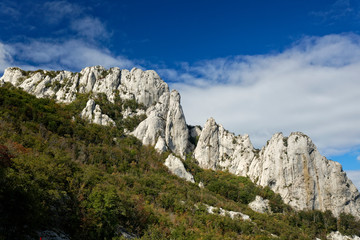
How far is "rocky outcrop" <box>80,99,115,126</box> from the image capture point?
272 ft

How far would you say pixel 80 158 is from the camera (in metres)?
50.9

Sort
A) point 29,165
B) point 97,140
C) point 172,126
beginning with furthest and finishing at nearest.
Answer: point 172,126
point 97,140
point 29,165

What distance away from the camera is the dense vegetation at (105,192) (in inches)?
602

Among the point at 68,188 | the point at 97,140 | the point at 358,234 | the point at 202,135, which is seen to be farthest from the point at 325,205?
the point at 68,188

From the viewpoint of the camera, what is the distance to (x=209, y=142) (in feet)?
328

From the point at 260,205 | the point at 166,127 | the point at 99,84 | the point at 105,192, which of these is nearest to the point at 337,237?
the point at 260,205

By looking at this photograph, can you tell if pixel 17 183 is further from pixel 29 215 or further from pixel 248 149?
pixel 248 149

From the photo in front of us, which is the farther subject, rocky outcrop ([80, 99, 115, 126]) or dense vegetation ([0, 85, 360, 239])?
rocky outcrop ([80, 99, 115, 126])

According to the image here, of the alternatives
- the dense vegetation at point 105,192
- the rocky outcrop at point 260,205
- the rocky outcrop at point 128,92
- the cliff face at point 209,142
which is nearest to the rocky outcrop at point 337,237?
the dense vegetation at point 105,192

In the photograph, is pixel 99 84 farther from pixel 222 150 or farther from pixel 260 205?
pixel 260 205

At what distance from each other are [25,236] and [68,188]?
816 centimetres

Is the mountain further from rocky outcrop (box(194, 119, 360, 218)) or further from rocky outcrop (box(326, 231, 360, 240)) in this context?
rocky outcrop (box(326, 231, 360, 240))

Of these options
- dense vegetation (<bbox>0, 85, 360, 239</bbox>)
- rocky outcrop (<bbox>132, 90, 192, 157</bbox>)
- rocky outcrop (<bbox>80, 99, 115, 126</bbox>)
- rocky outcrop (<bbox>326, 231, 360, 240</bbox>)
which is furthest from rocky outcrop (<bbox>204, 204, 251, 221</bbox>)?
rocky outcrop (<bbox>80, 99, 115, 126</bbox>)

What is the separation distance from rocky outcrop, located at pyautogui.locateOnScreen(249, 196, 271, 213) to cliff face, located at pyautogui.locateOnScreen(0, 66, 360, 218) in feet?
35.0
